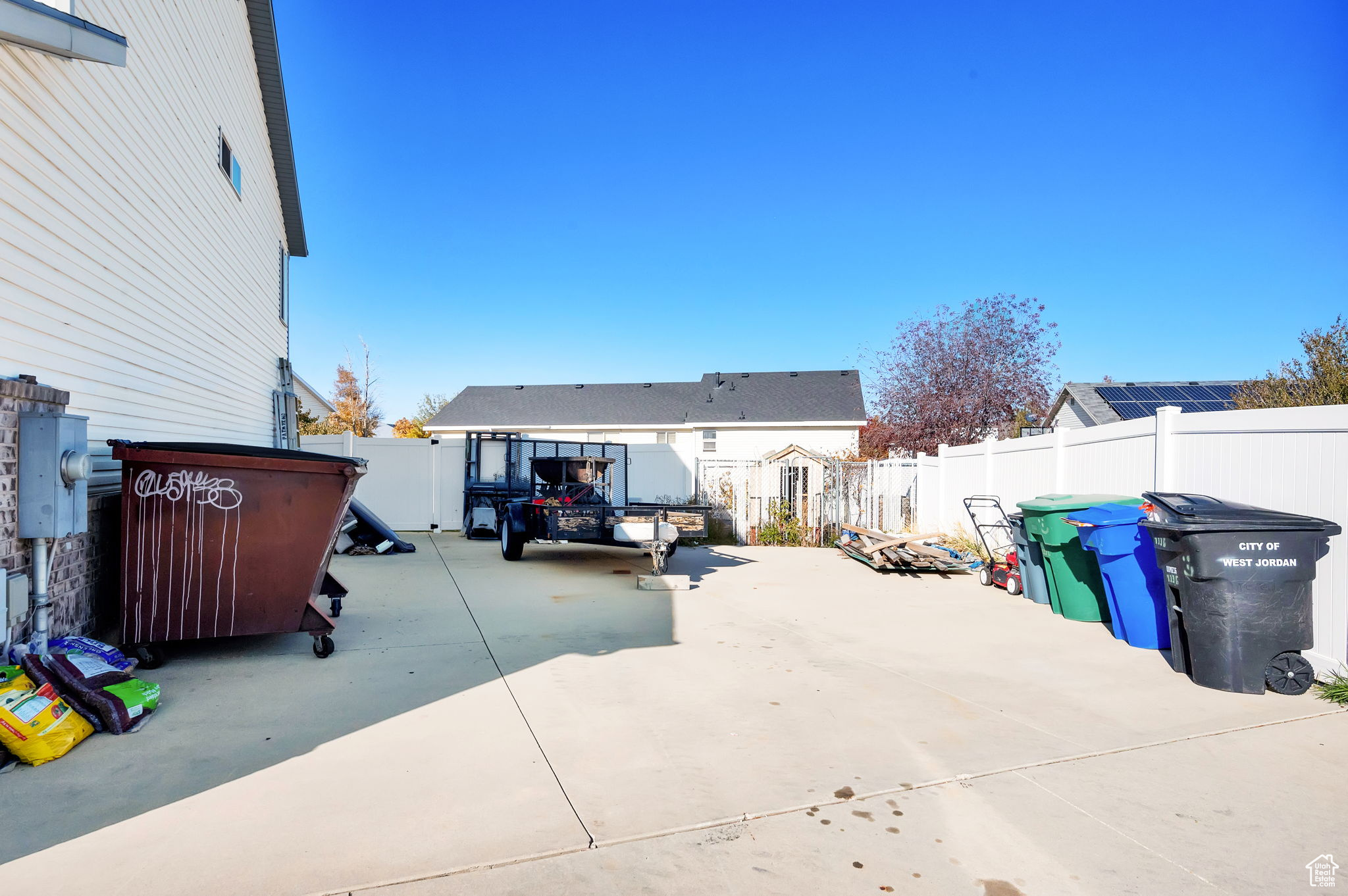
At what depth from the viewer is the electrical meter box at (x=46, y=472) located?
439 centimetres

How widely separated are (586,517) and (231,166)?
6.83 metres

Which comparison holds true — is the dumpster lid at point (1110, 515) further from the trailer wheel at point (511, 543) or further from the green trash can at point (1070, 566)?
the trailer wheel at point (511, 543)

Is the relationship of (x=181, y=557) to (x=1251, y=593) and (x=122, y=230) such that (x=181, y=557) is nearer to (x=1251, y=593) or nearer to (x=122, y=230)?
(x=122, y=230)

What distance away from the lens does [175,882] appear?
2.54m

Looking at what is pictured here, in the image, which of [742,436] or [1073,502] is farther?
[742,436]

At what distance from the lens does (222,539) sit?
5.17 metres

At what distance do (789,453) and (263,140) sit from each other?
10859 millimetres

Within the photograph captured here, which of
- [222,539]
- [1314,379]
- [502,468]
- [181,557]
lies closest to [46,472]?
[181,557]

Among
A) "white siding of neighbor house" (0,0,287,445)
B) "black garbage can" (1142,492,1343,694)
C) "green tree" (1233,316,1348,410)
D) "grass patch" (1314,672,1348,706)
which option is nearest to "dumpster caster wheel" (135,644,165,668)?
"white siding of neighbor house" (0,0,287,445)

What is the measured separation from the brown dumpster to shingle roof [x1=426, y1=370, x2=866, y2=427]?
22028 mm

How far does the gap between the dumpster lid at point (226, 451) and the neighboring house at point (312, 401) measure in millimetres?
23656

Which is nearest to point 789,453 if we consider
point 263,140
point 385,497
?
point 385,497

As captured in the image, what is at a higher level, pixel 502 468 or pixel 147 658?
pixel 502 468

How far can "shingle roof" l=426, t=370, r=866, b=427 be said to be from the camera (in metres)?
27.4
